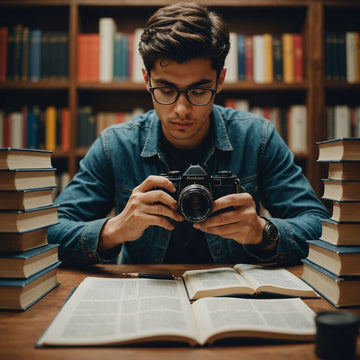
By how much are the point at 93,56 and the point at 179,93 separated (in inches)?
39.1

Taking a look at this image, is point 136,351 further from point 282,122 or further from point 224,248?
point 282,122

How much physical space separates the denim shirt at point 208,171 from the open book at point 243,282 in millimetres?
310

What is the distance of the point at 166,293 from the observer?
0.75 meters

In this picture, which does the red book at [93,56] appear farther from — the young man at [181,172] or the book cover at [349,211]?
the book cover at [349,211]

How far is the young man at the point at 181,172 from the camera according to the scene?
3.19 feet

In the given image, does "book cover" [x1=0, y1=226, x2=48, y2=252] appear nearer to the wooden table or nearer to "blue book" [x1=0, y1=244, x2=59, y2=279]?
"blue book" [x1=0, y1=244, x2=59, y2=279]

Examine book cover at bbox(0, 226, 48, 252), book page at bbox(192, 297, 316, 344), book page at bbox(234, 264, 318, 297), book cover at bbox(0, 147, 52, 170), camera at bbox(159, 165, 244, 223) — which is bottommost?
book page at bbox(192, 297, 316, 344)

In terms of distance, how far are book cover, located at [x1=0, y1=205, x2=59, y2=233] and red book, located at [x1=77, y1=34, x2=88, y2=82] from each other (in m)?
1.31

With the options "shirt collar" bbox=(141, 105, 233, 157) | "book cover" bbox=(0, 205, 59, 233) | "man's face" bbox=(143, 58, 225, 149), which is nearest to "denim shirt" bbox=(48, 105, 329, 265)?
"shirt collar" bbox=(141, 105, 233, 157)

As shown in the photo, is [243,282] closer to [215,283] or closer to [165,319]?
[215,283]

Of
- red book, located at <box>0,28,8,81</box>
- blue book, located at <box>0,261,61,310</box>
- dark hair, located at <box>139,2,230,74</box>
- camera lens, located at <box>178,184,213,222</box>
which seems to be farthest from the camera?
red book, located at <box>0,28,8,81</box>

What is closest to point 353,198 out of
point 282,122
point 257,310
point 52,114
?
point 257,310

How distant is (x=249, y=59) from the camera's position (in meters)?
1.97

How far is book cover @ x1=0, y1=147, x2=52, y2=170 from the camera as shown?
2.31ft
